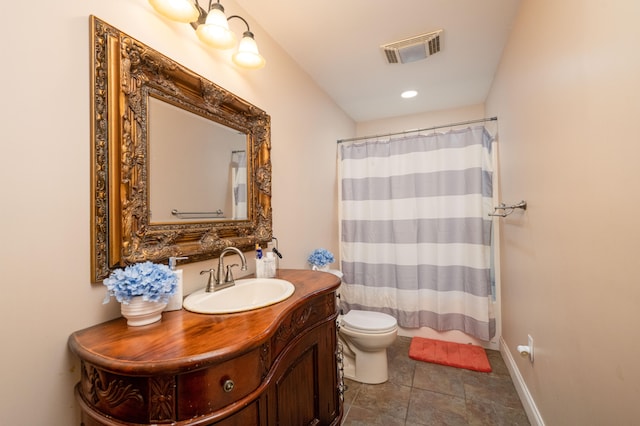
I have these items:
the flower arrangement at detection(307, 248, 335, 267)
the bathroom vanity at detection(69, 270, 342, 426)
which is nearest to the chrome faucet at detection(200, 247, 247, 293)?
the bathroom vanity at detection(69, 270, 342, 426)

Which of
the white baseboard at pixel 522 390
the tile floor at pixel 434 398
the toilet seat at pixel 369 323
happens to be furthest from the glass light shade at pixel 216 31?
the white baseboard at pixel 522 390

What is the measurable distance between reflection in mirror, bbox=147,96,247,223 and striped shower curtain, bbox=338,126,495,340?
4.74 feet

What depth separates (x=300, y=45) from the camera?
191 centimetres

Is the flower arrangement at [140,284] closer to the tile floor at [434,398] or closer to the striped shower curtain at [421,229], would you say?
the tile floor at [434,398]

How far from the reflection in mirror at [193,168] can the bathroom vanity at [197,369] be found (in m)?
0.46

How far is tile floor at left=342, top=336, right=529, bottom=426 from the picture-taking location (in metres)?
1.59

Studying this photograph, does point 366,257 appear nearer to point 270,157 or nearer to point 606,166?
point 270,157

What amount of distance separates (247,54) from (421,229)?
195cm

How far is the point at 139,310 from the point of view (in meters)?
0.84

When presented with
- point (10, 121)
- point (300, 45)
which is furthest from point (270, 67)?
point (10, 121)

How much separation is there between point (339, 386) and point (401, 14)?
7.14 feet

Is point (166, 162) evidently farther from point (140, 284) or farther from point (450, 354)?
point (450, 354)

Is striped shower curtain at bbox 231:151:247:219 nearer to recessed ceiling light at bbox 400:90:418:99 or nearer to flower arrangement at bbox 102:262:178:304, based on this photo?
flower arrangement at bbox 102:262:178:304

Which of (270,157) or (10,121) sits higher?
(270,157)
